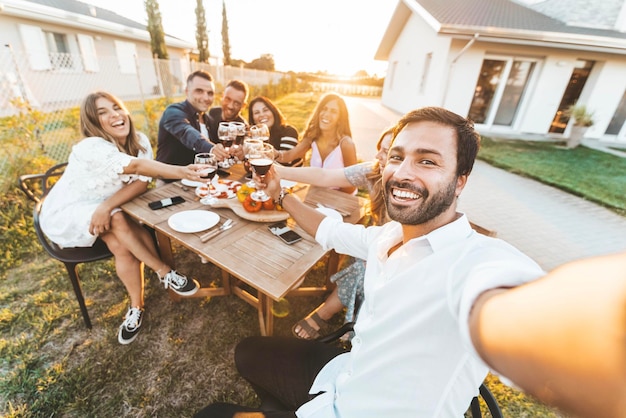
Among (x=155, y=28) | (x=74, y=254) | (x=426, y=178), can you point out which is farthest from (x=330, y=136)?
(x=155, y=28)

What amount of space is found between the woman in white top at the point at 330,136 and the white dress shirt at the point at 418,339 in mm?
2136

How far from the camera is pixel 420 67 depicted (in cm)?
1158

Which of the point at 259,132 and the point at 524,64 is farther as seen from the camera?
the point at 524,64

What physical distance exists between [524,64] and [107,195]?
13.2 metres

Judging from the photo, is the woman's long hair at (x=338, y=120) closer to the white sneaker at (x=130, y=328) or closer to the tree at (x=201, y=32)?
the white sneaker at (x=130, y=328)

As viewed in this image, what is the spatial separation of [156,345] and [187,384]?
0.48m

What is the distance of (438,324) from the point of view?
89 cm

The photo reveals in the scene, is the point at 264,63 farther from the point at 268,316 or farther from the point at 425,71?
the point at 268,316

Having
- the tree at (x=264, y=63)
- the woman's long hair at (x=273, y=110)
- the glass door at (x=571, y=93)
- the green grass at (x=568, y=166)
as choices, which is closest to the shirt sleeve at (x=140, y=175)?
the woman's long hair at (x=273, y=110)

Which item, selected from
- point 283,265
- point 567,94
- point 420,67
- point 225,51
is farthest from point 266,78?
point 283,265

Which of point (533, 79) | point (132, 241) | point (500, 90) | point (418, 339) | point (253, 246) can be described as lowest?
point (132, 241)

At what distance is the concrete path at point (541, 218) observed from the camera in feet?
13.3

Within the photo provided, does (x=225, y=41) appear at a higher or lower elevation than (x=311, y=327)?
higher

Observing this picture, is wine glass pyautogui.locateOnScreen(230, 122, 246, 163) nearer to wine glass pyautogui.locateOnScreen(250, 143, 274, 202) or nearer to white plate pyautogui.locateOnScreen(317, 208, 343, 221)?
wine glass pyautogui.locateOnScreen(250, 143, 274, 202)
